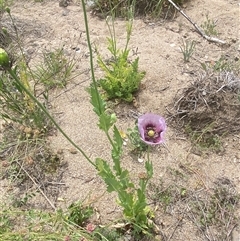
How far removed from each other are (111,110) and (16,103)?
51cm

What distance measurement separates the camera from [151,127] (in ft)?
5.13

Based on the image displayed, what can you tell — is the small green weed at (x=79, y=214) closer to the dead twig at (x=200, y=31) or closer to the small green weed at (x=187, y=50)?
the small green weed at (x=187, y=50)

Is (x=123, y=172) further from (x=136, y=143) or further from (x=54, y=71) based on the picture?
(x=54, y=71)

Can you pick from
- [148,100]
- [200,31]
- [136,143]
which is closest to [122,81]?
[148,100]

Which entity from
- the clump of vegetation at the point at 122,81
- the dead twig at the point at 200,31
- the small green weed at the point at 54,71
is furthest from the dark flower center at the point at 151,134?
the dead twig at the point at 200,31

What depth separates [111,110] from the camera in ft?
7.36

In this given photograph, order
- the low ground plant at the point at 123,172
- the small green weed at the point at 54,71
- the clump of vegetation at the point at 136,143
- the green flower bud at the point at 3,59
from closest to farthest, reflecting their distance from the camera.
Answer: the green flower bud at the point at 3,59, the low ground plant at the point at 123,172, the clump of vegetation at the point at 136,143, the small green weed at the point at 54,71

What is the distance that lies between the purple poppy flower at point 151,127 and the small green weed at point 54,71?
98 centimetres

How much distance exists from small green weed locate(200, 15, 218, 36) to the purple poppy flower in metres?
1.36

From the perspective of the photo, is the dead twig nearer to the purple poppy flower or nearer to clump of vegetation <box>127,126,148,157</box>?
clump of vegetation <box>127,126,148,157</box>

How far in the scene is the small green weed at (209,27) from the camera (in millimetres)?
2705

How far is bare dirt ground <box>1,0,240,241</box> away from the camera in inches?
73.8

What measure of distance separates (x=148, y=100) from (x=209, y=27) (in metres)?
0.81

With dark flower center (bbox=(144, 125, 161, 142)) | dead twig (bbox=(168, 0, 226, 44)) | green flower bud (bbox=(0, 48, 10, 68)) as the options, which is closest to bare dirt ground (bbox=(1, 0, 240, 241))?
dead twig (bbox=(168, 0, 226, 44))
